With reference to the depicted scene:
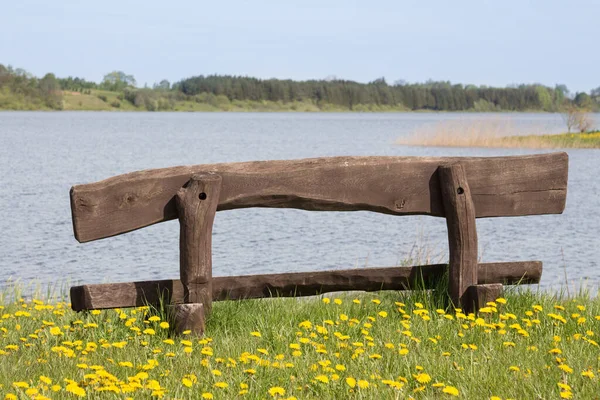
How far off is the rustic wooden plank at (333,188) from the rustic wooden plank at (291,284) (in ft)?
1.51

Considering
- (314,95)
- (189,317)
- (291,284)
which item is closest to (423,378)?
(189,317)

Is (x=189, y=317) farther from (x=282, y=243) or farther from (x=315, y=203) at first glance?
(x=282, y=243)

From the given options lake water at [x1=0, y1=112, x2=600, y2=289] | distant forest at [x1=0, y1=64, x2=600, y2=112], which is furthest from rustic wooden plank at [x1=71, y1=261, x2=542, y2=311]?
distant forest at [x1=0, y1=64, x2=600, y2=112]

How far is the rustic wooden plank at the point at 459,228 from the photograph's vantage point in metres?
7.04

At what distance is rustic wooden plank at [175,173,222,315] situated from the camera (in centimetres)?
642

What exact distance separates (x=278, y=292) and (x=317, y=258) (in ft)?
31.3

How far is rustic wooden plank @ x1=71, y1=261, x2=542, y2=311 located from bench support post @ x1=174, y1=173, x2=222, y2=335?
19 cm

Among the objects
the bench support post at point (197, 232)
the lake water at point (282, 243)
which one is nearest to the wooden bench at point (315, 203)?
the bench support post at point (197, 232)

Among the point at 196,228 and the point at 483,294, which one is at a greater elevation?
the point at 196,228

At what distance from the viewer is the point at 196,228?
644 centimetres

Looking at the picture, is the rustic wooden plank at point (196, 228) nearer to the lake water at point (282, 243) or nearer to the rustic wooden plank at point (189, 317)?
the rustic wooden plank at point (189, 317)

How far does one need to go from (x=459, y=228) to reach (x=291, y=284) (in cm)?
153

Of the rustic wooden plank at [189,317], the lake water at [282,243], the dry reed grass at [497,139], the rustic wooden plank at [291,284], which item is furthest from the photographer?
the dry reed grass at [497,139]

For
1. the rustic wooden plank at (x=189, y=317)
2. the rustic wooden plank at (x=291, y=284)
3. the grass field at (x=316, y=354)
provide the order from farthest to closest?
the rustic wooden plank at (x=291, y=284)
the rustic wooden plank at (x=189, y=317)
the grass field at (x=316, y=354)
